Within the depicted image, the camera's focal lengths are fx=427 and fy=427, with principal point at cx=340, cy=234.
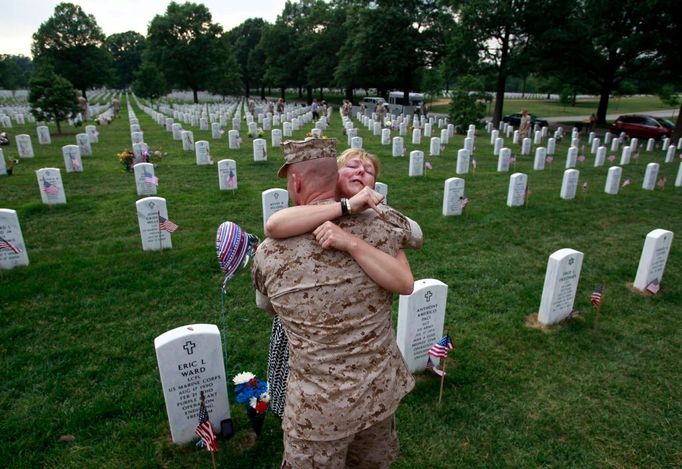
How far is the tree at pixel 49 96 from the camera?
62.8 feet

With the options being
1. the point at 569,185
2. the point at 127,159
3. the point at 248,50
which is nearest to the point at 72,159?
the point at 127,159

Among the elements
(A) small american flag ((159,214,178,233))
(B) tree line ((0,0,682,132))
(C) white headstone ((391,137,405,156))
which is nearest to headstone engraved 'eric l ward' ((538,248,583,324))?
(A) small american flag ((159,214,178,233))

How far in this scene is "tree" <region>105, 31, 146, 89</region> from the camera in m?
94.0

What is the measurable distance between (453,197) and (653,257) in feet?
12.7

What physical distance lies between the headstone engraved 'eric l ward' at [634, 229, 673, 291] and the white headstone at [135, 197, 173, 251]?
729cm

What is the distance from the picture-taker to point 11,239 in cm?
616

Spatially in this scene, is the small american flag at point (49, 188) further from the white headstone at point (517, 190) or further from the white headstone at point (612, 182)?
the white headstone at point (612, 182)

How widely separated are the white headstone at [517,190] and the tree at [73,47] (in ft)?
174

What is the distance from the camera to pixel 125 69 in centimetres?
9481

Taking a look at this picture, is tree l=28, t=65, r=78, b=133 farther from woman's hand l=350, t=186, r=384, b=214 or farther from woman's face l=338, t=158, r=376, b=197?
woman's hand l=350, t=186, r=384, b=214

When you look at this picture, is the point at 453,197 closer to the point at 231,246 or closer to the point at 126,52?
the point at 231,246

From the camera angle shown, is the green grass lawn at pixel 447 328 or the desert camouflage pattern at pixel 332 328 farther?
the green grass lawn at pixel 447 328

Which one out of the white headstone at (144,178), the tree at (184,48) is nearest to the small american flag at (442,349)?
the white headstone at (144,178)

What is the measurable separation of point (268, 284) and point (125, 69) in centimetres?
11069
